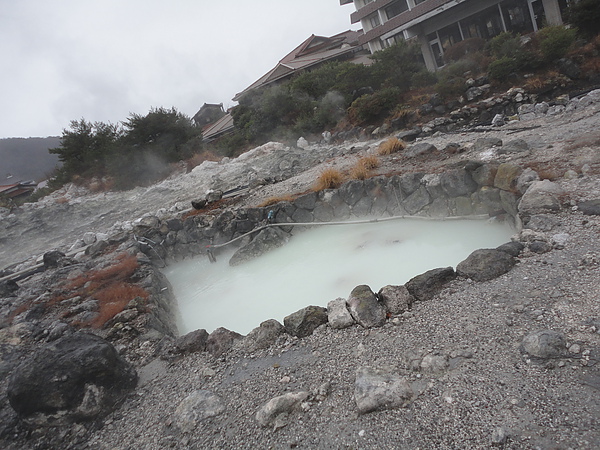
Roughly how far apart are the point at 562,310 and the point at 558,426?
108 centimetres

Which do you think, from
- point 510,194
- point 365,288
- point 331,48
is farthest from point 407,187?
point 331,48

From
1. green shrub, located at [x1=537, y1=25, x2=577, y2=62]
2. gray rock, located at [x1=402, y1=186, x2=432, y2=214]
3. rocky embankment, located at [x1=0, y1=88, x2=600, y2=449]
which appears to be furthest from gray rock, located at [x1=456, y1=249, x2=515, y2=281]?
green shrub, located at [x1=537, y1=25, x2=577, y2=62]

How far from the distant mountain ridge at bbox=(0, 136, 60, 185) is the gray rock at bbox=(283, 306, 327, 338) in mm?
45978

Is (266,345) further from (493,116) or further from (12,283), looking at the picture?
(493,116)

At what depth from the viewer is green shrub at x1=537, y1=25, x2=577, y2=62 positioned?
10.4 metres

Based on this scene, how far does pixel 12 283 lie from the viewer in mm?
7477

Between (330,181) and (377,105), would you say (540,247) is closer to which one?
(330,181)

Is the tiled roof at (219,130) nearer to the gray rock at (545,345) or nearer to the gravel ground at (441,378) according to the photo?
the gravel ground at (441,378)

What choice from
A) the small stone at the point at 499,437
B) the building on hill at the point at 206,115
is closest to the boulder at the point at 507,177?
the small stone at the point at 499,437

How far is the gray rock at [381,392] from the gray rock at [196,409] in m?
1.18

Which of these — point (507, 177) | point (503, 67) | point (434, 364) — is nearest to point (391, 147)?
point (507, 177)

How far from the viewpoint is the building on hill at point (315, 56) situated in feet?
73.6

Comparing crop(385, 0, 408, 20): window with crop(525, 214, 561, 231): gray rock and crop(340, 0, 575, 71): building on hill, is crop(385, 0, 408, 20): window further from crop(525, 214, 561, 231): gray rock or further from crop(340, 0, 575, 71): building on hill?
crop(525, 214, 561, 231): gray rock

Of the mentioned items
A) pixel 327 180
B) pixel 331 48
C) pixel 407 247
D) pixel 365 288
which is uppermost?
pixel 331 48
